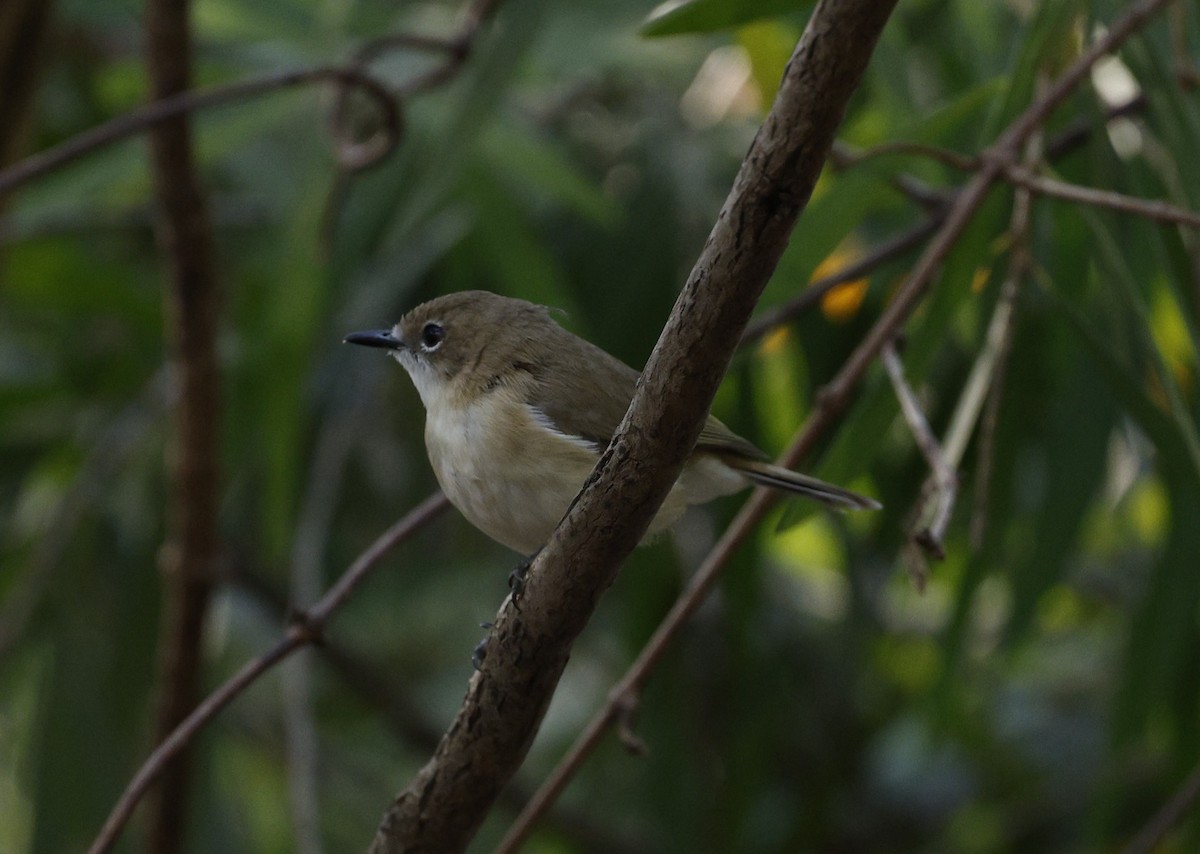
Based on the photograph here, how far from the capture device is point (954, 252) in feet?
8.06

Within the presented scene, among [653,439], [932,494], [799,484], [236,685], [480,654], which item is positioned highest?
[653,439]

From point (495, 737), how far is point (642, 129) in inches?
115

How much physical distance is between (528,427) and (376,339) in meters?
0.39

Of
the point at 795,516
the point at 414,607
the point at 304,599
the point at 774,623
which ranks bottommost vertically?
the point at 414,607

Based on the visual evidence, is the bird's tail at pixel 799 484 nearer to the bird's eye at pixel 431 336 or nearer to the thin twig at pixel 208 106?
the bird's eye at pixel 431 336

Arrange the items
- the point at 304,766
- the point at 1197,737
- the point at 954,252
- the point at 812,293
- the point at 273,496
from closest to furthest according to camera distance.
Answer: the point at 954,252
the point at 812,293
the point at 304,766
the point at 273,496
the point at 1197,737

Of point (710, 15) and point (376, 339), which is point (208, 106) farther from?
point (710, 15)

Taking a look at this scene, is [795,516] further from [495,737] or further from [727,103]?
[727,103]

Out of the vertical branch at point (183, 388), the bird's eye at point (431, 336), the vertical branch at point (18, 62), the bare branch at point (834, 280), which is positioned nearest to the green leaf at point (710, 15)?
the bare branch at point (834, 280)

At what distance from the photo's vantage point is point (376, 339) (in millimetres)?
2490

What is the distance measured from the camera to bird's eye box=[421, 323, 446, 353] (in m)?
2.49

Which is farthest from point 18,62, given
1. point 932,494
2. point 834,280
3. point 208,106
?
point 932,494

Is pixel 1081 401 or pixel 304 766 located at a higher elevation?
pixel 1081 401

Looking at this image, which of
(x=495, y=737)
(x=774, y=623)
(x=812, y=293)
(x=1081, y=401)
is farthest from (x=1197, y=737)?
(x=495, y=737)
